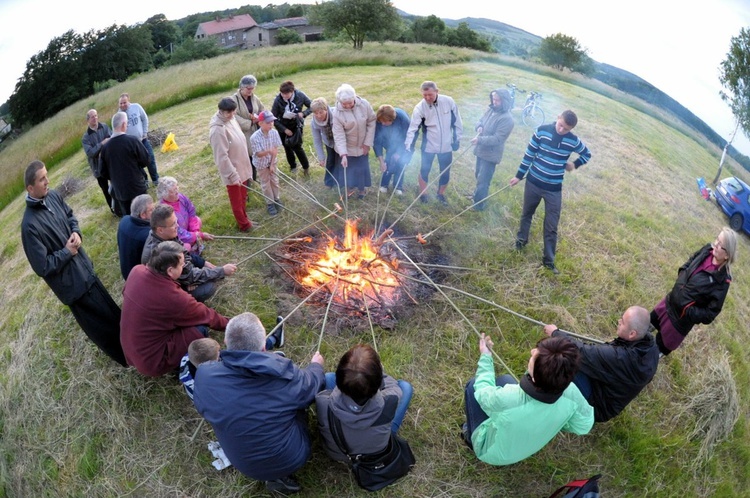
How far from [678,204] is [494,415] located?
9.15 m

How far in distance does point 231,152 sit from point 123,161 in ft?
5.12

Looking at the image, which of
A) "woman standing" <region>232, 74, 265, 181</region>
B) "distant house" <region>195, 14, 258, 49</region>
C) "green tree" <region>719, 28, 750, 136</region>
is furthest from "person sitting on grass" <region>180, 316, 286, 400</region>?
"distant house" <region>195, 14, 258, 49</region>

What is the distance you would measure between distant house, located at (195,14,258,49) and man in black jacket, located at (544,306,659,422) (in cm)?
6227

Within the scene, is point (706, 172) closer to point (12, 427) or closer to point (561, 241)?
point (561, 241)

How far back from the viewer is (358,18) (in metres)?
28.1

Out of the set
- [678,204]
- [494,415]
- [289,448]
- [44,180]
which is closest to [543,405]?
[494,415]

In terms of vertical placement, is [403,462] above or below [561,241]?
below

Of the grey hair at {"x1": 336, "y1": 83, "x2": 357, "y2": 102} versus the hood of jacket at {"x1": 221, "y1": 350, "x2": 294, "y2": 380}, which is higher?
the grey hair at {"x1": 336, "y1": 83, "x2": 357, "y2": 102}

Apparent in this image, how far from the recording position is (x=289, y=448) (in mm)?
3123

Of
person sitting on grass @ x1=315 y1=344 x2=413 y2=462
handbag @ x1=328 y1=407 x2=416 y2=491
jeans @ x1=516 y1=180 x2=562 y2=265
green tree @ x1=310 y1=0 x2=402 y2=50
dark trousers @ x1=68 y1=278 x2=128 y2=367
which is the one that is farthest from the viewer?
green tree @ x1=310 y1=0 x2=402 y2=50

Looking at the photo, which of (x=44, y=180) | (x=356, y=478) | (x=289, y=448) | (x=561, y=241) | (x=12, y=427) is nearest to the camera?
(x=289, y=448)

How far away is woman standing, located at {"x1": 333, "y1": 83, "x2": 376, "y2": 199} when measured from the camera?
605 cm

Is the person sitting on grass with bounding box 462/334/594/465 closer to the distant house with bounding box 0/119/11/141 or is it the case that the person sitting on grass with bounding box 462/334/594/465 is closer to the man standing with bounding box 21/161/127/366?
A: the man standing with bounding box 21/161/127/366

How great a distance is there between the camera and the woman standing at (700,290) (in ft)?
12.4
